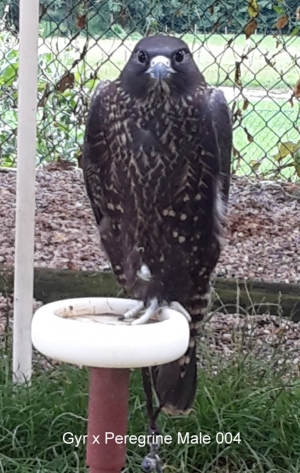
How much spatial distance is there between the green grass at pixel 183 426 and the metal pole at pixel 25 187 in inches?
4.8

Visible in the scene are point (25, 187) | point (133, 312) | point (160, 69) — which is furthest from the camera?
point (25, 187)

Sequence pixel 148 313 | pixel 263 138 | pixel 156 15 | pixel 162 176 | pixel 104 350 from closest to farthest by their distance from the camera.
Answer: pixel 104 350
pixel 148 313
pixel 162 176
pixel 156 15
pixel 263 138

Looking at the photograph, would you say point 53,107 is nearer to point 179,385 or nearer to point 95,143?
point 95,143

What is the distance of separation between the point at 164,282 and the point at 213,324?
0.83m

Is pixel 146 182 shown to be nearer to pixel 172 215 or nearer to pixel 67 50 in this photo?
pixel 172 215

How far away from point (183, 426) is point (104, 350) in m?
1.13

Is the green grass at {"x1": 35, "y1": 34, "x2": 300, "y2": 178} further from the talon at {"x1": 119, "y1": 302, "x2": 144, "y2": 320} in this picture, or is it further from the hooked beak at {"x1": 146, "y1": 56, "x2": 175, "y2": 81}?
the talon at {"x1": 119, "y1": 302, "x2": 144, "y2": 320}

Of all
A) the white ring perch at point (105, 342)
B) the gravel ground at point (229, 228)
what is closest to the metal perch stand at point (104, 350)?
the white ring perch at point (105, 342)

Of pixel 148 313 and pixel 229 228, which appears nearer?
pixel 148 313

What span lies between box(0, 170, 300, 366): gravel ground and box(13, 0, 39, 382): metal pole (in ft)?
0.91

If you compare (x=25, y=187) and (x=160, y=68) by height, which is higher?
(x=160, y=68)

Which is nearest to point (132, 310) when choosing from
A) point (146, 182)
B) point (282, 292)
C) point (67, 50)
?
point (146, 182)

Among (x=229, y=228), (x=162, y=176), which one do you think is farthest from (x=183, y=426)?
(x=229, y=228)

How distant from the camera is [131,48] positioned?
370cm
